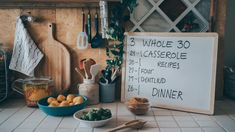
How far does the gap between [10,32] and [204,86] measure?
1.14m

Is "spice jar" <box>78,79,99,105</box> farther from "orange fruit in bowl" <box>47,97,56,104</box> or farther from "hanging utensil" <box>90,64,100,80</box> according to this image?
"orange fruit in bowl" <box>47,97,56,104</box>

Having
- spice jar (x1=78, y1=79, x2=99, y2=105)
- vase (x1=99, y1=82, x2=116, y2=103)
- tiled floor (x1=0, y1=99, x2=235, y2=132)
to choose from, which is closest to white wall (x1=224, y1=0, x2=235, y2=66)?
tiled floor (x1=0, y1=99, x2=235, y2=132)

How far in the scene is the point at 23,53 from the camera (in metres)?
1.48

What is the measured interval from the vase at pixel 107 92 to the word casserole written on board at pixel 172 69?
7cm

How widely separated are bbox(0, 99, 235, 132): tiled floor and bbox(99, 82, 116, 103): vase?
0.07 meters

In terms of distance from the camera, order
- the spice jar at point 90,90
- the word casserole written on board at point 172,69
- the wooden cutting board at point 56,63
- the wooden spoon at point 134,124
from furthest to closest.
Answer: the wooden cutting board at point 56,63, the spice jar at point 90,90, the word casserole written on board at point 172,69, the wooden spoon at point 134,124

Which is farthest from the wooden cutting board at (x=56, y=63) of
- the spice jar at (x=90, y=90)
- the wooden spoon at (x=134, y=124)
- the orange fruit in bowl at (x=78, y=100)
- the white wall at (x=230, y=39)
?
the white wall at (x=230, y=39)

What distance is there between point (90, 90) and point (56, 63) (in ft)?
0.95

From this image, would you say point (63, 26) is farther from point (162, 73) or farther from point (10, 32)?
point (162, 73)

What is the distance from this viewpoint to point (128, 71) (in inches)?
55.9

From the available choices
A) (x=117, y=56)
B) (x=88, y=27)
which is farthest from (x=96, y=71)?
(x=88, y=27)

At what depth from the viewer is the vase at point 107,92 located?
1429 mm

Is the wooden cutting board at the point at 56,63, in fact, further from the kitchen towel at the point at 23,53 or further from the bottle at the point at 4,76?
the bottle at the point at 4,76

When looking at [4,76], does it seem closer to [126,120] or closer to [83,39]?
[83,39]
